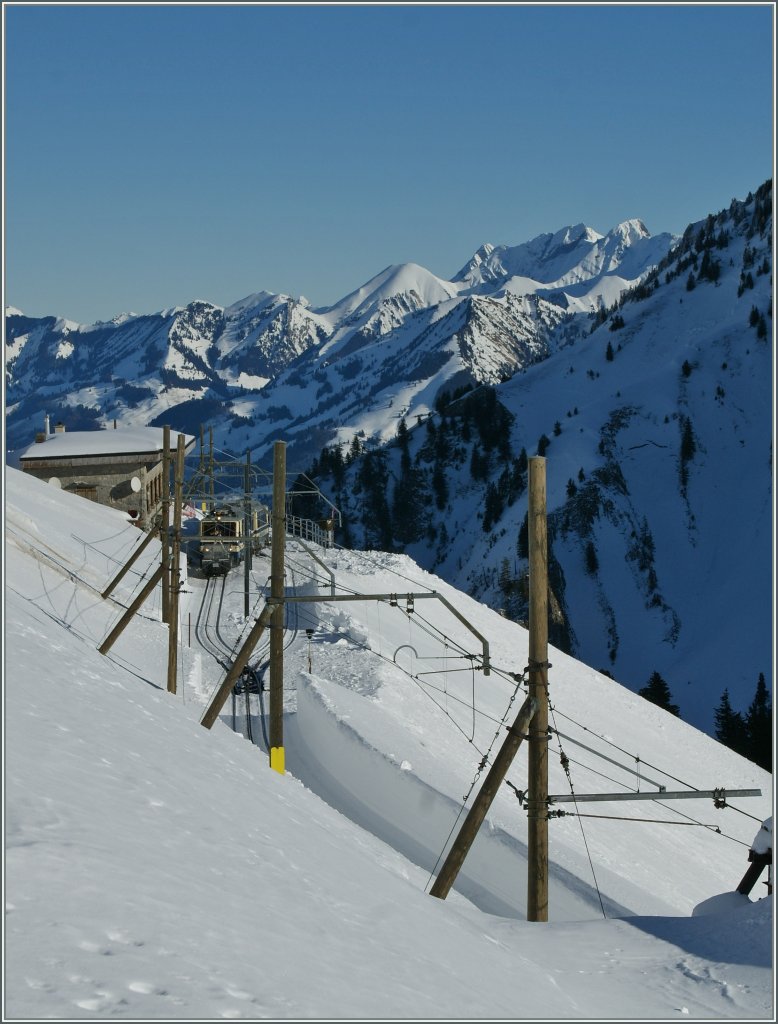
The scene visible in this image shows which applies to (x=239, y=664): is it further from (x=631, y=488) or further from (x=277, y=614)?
(x=631, y=488)

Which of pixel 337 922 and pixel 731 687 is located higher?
pixel 337 922

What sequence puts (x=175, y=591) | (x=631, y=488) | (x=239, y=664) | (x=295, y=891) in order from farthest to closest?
(x=631, y=488) < (x=175, y=591) < (x=239, y=664) < (x=295, y=891)

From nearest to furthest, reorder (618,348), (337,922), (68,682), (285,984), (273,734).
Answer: (285,984)
(337,922)
(68,682)
(273,734)
(618,348)

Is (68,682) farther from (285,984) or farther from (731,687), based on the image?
(731,687)

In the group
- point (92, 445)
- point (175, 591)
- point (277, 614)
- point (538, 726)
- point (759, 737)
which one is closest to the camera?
point (538, 726)

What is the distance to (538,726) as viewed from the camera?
12.5 metres

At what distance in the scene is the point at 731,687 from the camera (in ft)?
328

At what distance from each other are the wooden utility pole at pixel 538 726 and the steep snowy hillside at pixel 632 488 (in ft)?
274

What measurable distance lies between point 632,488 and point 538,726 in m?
124

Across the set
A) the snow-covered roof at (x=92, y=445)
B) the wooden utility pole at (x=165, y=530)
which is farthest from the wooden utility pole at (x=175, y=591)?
the snow-covered roof at (x=92, y=445)

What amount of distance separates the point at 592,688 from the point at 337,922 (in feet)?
118

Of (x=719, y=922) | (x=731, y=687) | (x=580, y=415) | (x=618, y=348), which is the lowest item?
(x=731, y=687)

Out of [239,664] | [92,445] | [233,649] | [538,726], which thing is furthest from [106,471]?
[538,726]

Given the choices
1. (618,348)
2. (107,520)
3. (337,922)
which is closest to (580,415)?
(618,348)
